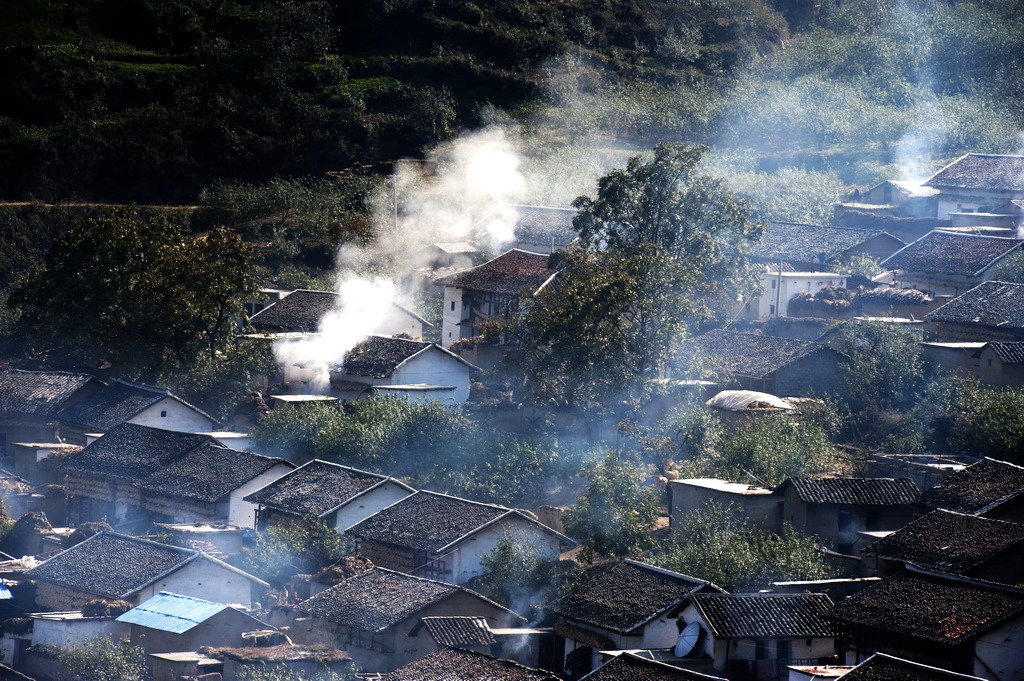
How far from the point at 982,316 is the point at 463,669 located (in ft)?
53.4

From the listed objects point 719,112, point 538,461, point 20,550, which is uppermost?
point 719,112

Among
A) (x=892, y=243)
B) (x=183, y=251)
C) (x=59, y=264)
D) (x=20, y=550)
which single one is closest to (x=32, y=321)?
(x=59, y=264)

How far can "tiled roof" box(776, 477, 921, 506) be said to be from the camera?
80.7 feet

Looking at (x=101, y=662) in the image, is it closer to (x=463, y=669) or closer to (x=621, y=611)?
(x=463, y=669)

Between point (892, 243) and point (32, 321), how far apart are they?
21.7 m

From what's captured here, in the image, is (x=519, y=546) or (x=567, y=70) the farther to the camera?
(x=567, y=70)

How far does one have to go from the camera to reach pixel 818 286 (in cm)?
3719

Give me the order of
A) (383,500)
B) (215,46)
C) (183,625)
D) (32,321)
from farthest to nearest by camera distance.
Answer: (215,46) < (32,321) < (383,500) < (183,625)

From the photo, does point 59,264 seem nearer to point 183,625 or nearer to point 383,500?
point 383,500

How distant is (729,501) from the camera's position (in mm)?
25344

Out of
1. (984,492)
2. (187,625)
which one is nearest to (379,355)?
(187,625)

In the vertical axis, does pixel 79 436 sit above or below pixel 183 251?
below

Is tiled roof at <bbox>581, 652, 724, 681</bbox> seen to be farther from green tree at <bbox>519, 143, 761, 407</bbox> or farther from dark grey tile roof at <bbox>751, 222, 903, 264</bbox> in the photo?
dark grey tile roof at <bbox>751, 222, 903, 264</bbox>

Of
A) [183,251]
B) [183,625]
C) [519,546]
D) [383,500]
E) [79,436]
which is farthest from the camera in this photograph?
[183,251]
